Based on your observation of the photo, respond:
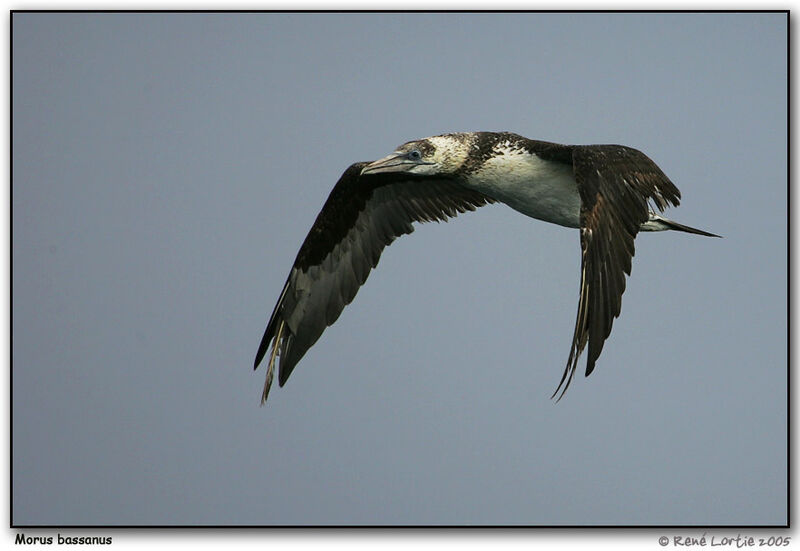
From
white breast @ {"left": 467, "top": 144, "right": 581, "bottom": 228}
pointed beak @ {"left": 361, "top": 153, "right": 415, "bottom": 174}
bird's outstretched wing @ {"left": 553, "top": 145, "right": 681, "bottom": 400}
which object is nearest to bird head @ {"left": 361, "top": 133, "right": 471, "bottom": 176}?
pointed beak @ {"left": 361, "top": 153, "right": 415, "bottom": 174}

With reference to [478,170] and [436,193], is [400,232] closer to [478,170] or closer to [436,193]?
[436,193]

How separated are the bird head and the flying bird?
10 mm

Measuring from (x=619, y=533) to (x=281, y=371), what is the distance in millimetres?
4296

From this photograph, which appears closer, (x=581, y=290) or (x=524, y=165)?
(x=581, y=290)

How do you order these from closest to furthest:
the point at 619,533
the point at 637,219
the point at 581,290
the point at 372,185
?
the point at 581,290 < the point at 637,219 < the point at 619,533 < the point at 372,185

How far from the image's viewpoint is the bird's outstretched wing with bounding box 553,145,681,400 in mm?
9117

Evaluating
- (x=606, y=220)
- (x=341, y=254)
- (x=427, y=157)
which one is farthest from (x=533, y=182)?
(x=341, y=254)

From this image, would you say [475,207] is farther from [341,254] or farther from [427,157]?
[427,157]

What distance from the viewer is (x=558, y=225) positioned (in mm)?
11969

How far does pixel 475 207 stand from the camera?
13539 mm

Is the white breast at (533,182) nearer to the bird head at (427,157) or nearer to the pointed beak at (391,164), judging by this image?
the bird head at (427,157)

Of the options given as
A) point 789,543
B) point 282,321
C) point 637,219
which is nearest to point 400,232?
point 282,321

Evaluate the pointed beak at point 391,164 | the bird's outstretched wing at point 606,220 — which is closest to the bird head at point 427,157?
the pointed beak at point 391,164

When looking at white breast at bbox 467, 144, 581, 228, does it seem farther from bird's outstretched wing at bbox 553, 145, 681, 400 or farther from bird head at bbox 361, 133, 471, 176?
bird's outstretched wing at bbox 553, 145, 681, 400
